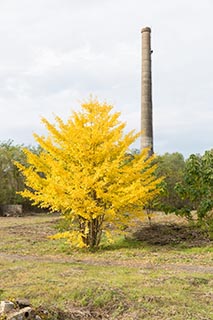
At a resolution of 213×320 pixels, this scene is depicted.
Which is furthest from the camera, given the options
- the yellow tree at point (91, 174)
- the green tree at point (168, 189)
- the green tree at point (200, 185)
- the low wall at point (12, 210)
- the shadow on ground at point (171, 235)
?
the low wall at point (12, 210)

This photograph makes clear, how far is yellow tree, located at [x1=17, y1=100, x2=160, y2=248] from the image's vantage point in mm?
10734

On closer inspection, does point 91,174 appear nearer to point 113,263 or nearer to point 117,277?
point 113,263

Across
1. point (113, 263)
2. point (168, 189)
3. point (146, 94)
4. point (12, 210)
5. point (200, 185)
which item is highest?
point (146, 94)

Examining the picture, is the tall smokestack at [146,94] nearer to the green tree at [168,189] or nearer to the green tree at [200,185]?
the green tree at [168,189]

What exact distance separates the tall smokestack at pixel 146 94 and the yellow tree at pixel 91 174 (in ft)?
29.2

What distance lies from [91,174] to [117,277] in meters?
4.22

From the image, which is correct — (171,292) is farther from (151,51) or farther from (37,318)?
(151,51)

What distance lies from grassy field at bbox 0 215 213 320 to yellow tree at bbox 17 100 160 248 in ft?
3.24

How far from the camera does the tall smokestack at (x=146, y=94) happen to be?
20875 mm

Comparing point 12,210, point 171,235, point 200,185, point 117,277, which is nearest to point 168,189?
point 171,235

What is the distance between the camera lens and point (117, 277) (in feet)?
24.0

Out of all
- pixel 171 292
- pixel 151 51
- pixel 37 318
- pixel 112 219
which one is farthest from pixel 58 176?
pixel 151 51

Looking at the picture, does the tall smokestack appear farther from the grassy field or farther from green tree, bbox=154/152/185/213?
the grassy field

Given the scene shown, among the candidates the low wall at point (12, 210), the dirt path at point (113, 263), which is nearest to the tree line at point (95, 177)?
the dirt path at point (113, 263)
